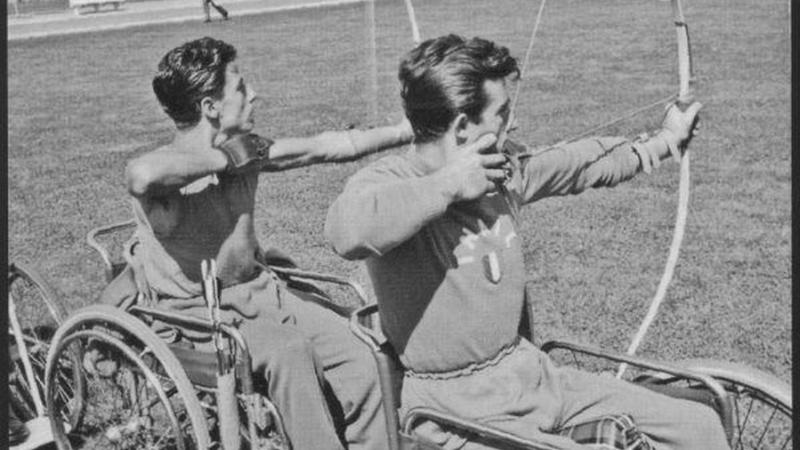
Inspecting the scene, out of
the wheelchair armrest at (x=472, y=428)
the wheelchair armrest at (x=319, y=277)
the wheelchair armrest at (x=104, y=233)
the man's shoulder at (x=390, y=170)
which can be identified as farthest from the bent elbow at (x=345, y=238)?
the wheelchair armrest at (x=104, y=233)

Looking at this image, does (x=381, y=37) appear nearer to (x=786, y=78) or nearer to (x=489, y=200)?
(x=786, y=78)

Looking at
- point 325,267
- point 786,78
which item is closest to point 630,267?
point 325,267

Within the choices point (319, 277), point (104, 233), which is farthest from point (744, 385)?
point (104, 233)

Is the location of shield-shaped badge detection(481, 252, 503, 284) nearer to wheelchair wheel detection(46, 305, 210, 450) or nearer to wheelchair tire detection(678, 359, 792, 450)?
wheelchair tire detection(678, 359, 792, 450)

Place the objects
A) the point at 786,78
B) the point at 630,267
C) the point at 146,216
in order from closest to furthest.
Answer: the point at 146,216 < the point at 630,267 < the point at 786,78

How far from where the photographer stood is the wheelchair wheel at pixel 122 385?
2943mm

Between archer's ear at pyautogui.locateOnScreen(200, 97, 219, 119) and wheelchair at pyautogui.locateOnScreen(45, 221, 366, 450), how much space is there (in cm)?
66

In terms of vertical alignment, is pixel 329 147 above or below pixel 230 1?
above

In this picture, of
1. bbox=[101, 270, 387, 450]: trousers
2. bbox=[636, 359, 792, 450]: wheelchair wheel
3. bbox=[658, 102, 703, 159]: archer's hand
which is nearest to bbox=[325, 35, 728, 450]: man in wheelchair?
bbox=[636, 359, 792, 450]: wheelchair wheel

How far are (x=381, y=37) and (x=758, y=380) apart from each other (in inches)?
502

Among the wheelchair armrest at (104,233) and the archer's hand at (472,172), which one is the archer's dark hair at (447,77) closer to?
the archer's hand at (472,172)

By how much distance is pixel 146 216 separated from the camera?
319cm

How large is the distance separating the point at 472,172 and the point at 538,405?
628mm

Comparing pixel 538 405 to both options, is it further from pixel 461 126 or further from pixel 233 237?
pixel 233 237
